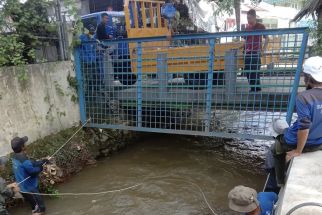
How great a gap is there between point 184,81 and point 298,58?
2.04 m

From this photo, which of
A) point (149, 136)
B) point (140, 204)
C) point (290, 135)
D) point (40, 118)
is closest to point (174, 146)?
point (149, 136)

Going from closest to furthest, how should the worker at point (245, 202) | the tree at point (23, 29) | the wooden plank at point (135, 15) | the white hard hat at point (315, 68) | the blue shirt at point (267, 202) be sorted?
the worker at point (245, 202)
the blue shirt at point (267, 202)
the white hard hat at point (315, 68)
the tree at point (23, 29)
the wooden plank at point (135, 15)

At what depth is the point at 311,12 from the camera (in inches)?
314

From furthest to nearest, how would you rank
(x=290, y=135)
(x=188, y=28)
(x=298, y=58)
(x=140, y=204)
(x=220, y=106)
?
1. (x=188, y=28)
2. (x=220, y=106)
3. (x=140, y=204)
4. (x=298, y=58)
5. (x=290, y=135)

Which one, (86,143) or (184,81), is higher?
(184,81)

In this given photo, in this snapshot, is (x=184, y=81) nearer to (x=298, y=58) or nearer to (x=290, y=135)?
(x=298, y=58)

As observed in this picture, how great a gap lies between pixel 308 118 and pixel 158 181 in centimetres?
349

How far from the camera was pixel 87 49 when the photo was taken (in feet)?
21.2

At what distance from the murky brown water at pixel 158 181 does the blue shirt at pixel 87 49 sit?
2.20 metres

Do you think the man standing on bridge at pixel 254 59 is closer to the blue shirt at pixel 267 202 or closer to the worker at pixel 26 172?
the blue shirt at pixel 267 202

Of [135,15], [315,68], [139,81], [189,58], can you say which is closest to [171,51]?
[189,58]

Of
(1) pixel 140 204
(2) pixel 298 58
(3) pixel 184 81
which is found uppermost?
(2) pixel 298 58

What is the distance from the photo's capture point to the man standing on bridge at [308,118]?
3.17 metres

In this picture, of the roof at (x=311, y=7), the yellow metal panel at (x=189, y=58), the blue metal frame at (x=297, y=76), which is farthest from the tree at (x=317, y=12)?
the yellow metal panel at (x=189, y=58)
